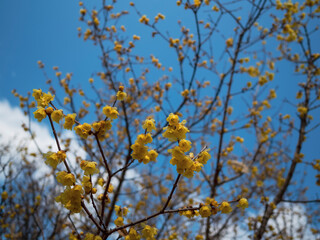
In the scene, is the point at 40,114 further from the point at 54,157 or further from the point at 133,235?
the point at 133,235

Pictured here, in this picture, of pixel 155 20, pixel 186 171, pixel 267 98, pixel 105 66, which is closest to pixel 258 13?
pixel 155 20

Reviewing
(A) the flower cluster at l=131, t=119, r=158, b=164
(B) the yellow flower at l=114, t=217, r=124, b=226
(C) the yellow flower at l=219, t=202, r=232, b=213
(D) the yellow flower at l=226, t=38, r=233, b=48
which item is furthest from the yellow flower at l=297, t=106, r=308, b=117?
(B) the yellow flower at l=114, t=217, r=124, b=226

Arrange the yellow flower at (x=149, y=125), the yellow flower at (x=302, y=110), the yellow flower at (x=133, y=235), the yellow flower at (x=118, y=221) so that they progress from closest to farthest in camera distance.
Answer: the yellow flower at (x=149, y=125) < the yellow flower at (x=133, y=235) < the yellow flower at (x=118, y=221) < the yellow flower at (x=302, y=110)

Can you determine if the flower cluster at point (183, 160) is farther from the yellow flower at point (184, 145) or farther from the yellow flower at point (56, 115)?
the yellow flower at point (56, 115)

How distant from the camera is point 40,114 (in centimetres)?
150

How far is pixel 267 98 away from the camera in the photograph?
6262mm

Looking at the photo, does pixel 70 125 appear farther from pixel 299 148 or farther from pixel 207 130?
pixel 299 148

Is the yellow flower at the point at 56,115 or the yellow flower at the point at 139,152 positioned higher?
the yellow flower at the point at 56,115

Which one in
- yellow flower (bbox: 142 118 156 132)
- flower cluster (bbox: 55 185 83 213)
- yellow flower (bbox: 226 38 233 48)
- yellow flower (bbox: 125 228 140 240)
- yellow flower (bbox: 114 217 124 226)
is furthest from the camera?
yellow flower (bbox: 226 38 233 48)

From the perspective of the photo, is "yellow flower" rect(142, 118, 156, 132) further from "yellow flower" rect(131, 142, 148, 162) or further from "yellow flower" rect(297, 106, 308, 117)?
"yellow flower" rect(297, 106, 308, 117)

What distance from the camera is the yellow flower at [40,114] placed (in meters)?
1.49

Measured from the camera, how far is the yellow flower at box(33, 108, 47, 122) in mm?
1486

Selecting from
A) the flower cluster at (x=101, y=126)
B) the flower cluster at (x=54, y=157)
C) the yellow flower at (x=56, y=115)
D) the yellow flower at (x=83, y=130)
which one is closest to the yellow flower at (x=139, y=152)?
the flower cluster at (x=101, y=126)

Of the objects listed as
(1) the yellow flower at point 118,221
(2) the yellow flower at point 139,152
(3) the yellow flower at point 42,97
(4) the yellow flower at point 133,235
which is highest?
(3) the yellow flower at point 42,97
